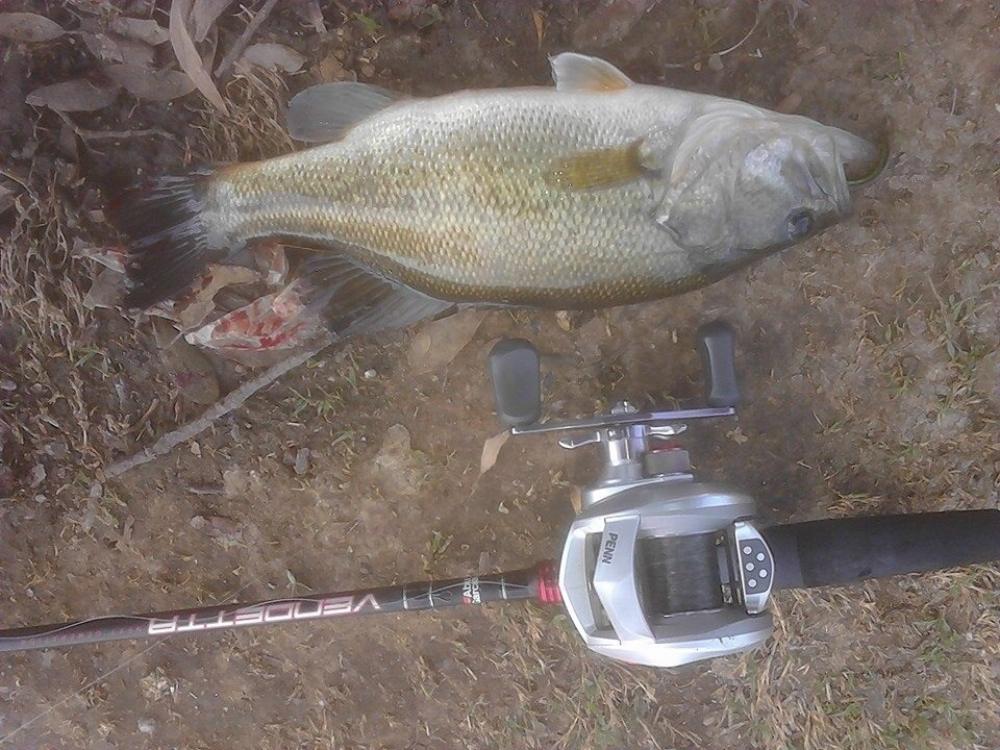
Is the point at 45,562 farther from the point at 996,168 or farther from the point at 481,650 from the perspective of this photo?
the point at 996,168

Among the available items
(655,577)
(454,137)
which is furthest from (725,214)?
(655,577)

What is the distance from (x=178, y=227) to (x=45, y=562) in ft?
4.20

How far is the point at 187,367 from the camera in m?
2.27

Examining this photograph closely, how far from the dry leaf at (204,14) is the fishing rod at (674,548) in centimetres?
121

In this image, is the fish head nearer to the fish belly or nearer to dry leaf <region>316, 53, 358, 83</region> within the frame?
the fish belly

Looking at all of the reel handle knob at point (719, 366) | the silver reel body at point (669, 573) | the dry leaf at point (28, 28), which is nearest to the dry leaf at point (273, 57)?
the dry leaf at point (28, 28)

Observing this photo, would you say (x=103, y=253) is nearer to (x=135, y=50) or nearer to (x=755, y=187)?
(x=135, y=50)

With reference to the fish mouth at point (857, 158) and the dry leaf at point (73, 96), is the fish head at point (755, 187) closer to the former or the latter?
the fish mouth at point (857, 158)

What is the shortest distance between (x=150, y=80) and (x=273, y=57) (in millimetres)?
355

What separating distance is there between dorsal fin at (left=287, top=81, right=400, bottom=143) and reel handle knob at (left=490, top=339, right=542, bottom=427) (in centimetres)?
70

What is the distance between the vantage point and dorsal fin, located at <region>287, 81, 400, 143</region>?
1.93 metres

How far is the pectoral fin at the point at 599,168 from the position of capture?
1.72 metres

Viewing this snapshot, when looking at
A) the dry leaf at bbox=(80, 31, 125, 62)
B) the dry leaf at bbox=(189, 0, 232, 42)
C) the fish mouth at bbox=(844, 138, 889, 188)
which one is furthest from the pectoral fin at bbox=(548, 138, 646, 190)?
the dry leaf at bbox=(80, 31, 125, 62)

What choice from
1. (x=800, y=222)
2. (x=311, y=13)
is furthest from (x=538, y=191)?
(x=311, y=13)
